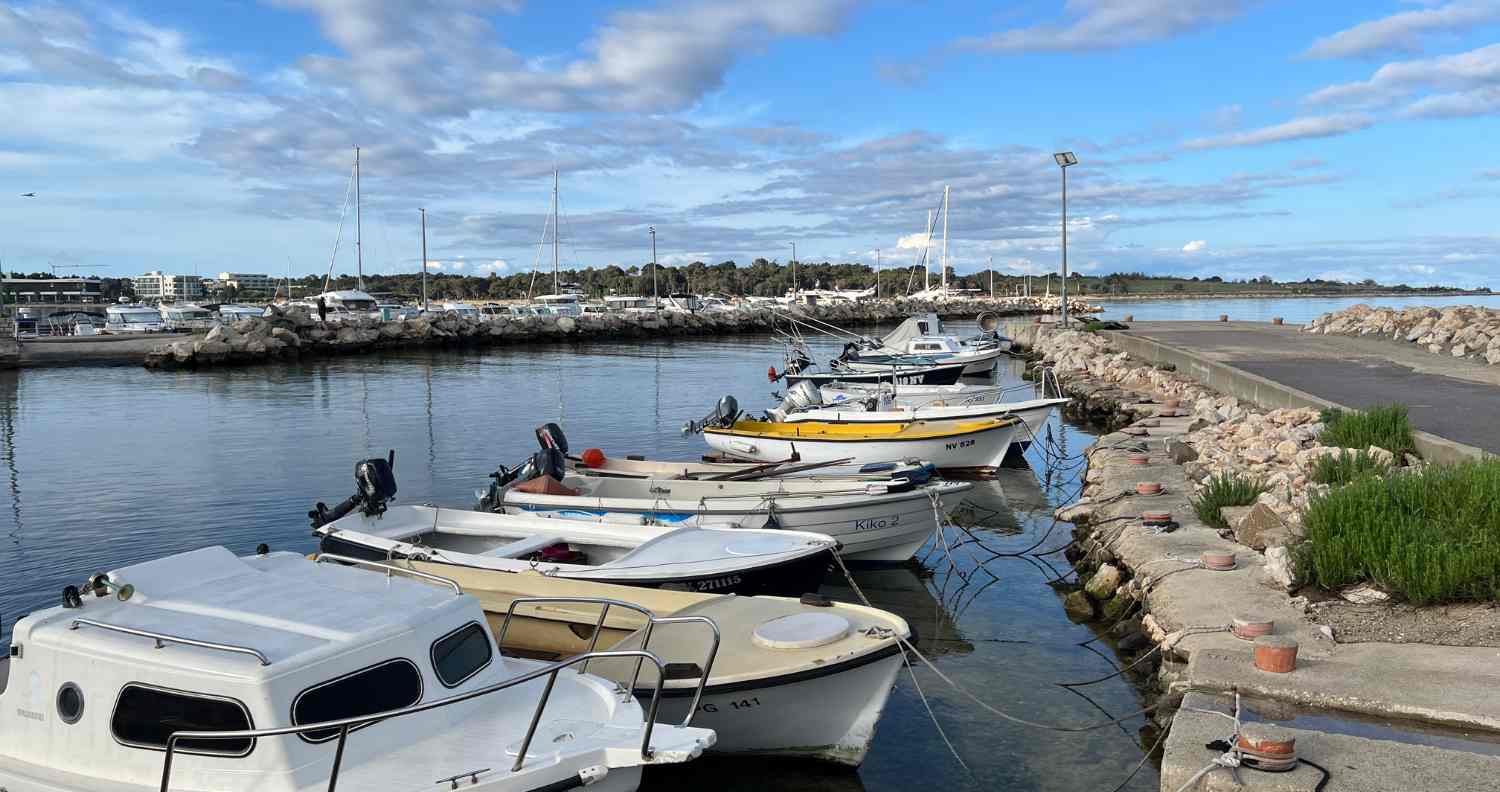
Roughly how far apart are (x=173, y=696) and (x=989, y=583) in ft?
34.1

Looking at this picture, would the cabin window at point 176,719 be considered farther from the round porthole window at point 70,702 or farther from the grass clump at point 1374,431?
the grass clump at point 1374,431

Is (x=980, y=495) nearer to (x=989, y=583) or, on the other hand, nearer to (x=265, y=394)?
(x=989, y=583)

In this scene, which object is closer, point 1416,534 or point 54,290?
point 1416,534

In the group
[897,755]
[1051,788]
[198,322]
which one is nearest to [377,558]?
[897,755]

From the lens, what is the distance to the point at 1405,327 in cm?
3672

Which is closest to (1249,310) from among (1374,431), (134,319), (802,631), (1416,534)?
(134,319)

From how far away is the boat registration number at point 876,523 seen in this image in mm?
14148

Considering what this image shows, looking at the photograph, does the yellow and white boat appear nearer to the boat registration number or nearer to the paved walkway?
the boat registration number

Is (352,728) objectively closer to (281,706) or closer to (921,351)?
(281,706)

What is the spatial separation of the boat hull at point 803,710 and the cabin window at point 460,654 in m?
1.41

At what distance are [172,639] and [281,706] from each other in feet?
2.69

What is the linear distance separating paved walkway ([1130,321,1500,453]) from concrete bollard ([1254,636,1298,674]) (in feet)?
28.4

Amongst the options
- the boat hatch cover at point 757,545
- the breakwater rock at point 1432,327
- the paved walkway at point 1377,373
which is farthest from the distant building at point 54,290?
the boat hatch cover at point 757,545

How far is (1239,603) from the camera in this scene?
980 centimetres
